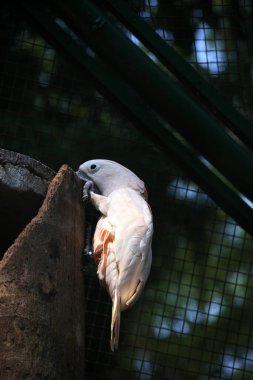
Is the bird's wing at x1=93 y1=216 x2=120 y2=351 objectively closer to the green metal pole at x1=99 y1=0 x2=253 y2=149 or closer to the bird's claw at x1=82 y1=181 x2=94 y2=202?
the bird's claw at x1=82 y1=181 x2=94 y2=202

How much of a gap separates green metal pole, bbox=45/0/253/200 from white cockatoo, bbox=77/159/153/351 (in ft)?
0.94

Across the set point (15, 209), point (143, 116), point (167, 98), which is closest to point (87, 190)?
point (15, 209)

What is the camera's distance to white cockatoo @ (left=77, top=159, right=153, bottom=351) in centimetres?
199

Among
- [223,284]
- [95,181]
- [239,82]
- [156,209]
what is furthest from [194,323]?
[239,82]

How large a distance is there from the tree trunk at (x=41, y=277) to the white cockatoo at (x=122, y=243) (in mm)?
118

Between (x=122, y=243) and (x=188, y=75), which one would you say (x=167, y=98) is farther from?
(x=122, y=243)

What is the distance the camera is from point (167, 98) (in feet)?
7.85

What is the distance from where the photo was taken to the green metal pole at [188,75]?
2.52 metres

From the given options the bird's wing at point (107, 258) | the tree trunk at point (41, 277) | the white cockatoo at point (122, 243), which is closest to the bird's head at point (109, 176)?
the white cockatoo at point (122, 243)

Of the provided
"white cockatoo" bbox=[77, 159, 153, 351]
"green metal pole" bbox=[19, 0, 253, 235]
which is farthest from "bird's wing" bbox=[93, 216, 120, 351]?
"green metal pole" bbox=[19, 0, 253, 235]

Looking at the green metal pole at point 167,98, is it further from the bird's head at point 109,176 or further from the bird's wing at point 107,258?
the bird's wing at point 107,258

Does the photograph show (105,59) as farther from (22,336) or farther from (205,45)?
(22,336)

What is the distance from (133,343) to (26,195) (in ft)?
3.60

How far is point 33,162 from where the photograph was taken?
1910 millimetres
